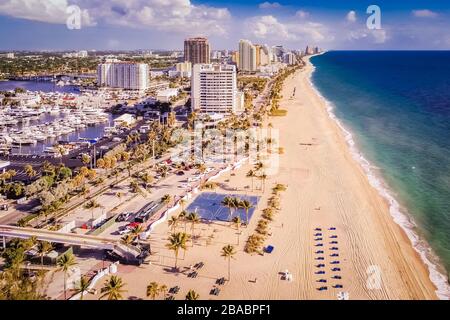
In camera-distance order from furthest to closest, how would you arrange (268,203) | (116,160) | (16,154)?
(16,154) → (116,160) → (268,203)

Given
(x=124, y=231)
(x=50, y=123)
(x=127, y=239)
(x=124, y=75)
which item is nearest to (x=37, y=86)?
(x=124, y=75)

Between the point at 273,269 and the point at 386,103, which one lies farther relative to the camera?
the point at 386,103

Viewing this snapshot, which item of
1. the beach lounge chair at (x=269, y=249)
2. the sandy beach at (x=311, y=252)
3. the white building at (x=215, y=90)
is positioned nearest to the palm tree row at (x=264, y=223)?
the beach lounge chair at (x=269, y=249)

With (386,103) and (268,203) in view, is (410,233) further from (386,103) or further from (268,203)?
(386,103)

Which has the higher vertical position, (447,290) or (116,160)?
(116,160)

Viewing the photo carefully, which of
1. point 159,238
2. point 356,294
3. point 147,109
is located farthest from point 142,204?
point 147,109
